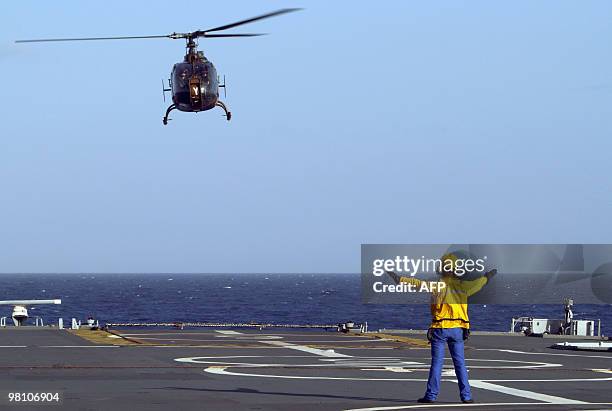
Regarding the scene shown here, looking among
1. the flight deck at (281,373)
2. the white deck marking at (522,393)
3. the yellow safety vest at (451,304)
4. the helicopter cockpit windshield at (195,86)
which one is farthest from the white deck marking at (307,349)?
the yellow safety vest at (451,304)

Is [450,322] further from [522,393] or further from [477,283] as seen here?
[522,393]

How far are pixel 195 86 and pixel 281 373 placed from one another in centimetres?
1370

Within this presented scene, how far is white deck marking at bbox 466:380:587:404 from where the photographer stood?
69.1ft

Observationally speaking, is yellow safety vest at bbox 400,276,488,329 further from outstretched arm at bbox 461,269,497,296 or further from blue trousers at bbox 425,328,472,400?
blue trousers at bbox 425,328,472,400

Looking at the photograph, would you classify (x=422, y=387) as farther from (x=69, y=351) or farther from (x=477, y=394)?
(x=69, y=351)

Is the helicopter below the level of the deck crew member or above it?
above

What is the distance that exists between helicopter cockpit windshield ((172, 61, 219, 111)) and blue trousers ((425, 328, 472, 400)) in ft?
62.4

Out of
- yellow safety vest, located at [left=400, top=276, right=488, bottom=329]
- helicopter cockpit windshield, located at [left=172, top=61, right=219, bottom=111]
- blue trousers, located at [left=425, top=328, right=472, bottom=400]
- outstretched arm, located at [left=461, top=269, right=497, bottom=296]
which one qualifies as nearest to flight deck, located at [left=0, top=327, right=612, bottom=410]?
blue trousers, located at [left=425, top=328, right=472, bottom=400]

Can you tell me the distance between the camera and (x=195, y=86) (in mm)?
37625

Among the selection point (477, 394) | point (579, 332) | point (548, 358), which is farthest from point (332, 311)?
point (477, 394)

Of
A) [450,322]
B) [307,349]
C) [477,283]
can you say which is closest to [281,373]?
[450,322]

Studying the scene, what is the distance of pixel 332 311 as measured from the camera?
169125 millimetres

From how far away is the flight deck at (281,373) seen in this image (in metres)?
20.5

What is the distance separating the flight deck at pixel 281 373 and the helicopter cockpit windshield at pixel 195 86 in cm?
792
